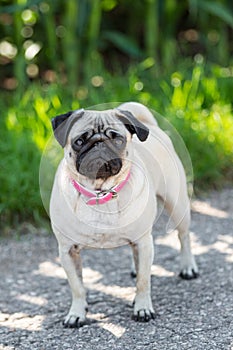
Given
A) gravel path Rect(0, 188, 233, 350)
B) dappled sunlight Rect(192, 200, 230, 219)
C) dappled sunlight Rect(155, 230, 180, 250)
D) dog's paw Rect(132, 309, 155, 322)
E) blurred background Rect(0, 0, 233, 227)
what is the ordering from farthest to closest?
1. blurred background Rect(0, 0, 233, 227)
2. dappled sunlight Rect(192, 200, 230, 219)
3. dappled sunlight Rect(155, 230, 180, 250)
4. dog's paw Rect(132, 309, 155, 322)
5. gravel path Rect(0, 188, 233, 350)

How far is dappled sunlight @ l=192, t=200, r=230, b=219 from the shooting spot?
5.18 meters

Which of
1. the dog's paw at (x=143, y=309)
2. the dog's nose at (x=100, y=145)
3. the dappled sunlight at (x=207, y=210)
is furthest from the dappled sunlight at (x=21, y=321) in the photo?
the dappled sunlight at (x=207, y=210)

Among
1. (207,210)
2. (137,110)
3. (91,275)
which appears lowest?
(207,210)

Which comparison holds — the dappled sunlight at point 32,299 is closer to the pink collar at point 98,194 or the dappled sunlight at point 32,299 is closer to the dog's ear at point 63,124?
the pink collar at point 98,194

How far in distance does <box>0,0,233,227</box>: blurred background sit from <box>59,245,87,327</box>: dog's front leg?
1.33m

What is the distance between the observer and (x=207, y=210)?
5.25m

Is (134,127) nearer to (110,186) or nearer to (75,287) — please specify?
(110,186)

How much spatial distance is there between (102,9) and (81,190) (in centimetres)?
444

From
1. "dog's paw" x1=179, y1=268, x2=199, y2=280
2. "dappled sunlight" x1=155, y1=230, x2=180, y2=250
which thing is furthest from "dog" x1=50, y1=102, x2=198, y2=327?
"dappled sunlight" x1=155, y1=230, x2=180, y2=250

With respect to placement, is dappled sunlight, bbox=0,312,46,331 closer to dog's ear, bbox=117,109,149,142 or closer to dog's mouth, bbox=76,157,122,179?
dog's mouth, bbox=76,157,122,179

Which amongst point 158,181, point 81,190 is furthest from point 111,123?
point 158,181

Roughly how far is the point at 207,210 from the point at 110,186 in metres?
1.98

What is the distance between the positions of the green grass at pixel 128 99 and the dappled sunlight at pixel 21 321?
3.72ft

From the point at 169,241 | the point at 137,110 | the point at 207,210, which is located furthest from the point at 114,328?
the point at 207,210
